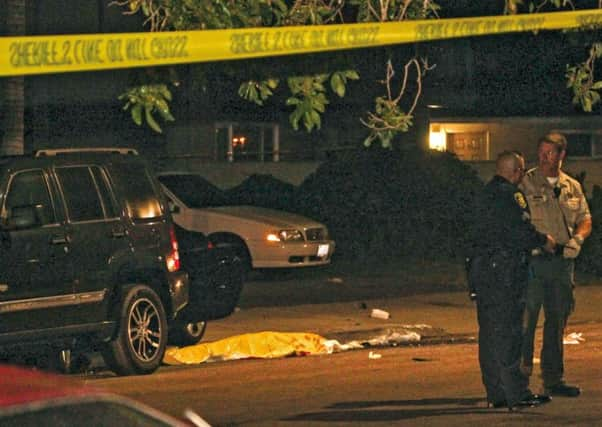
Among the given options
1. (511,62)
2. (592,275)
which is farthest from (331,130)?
(592,275)

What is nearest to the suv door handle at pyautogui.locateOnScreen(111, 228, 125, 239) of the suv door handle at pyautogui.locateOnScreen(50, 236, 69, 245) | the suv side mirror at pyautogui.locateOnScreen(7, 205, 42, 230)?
the suv door handle at pyautogui.locateOnScreen(50, 236, 69, 245)

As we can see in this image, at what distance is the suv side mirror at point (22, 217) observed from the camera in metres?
12.0

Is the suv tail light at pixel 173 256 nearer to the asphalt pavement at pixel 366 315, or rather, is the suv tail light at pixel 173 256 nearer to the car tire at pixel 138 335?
the car tire at pixel 138 335

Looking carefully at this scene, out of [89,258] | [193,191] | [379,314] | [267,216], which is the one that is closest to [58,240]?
[89,258]

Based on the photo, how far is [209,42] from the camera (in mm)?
8930

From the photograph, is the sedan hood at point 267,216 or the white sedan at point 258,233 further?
the sedan hood at point 267,216

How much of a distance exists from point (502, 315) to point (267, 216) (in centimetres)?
1179

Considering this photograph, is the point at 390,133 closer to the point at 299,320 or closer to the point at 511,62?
the point at 299,320

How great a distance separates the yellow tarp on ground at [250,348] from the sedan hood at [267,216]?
699 centimetres

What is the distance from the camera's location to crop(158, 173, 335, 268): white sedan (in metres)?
21.4

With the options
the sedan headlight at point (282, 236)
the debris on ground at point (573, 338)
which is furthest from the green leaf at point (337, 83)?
the sedan headlight at point (282, 236)

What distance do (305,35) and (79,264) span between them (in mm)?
3823

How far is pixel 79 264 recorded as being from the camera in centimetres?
1255

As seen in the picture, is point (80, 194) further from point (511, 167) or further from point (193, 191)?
point (193, 191)
